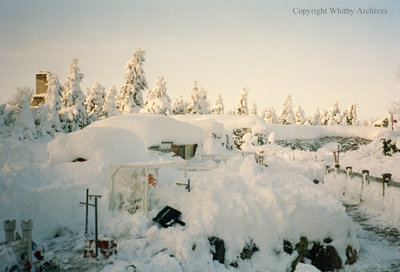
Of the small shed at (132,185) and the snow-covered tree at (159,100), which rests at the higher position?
the snow-covered tree at (159,100)

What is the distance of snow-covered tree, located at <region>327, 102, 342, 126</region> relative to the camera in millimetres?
73375

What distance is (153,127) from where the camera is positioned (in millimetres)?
20453

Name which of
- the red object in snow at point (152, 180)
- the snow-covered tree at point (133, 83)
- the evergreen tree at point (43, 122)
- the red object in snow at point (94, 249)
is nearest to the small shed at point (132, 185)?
the red object in snow at point (152, 180)

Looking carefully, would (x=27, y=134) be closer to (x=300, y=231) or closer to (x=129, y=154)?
(x=129, y=154)

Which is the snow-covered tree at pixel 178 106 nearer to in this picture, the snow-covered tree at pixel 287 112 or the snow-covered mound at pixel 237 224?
the snow-covered tree at pixel 287 112

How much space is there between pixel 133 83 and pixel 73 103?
27.9ft

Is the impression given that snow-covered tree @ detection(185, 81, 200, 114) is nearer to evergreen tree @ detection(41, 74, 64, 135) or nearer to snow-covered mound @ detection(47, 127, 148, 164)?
evergreen tree @ detection(41, 74, 64, 135)

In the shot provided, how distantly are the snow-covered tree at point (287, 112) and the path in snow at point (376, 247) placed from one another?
59.2m

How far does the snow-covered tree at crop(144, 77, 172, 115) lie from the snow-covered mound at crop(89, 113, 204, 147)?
17970mm

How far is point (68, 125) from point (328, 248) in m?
28.7

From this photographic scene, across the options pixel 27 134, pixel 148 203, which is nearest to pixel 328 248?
pixel 148 203

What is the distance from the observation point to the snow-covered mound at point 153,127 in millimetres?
19828

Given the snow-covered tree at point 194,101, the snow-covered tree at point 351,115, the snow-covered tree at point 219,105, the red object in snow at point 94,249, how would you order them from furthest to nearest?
1. the snow-covered tree at point 351,115
2. the snow-covered tree at point 219,105
3. the snow-covered tree at point 194,101
4. the red object in snow at point 94,249

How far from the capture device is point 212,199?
10406mm
